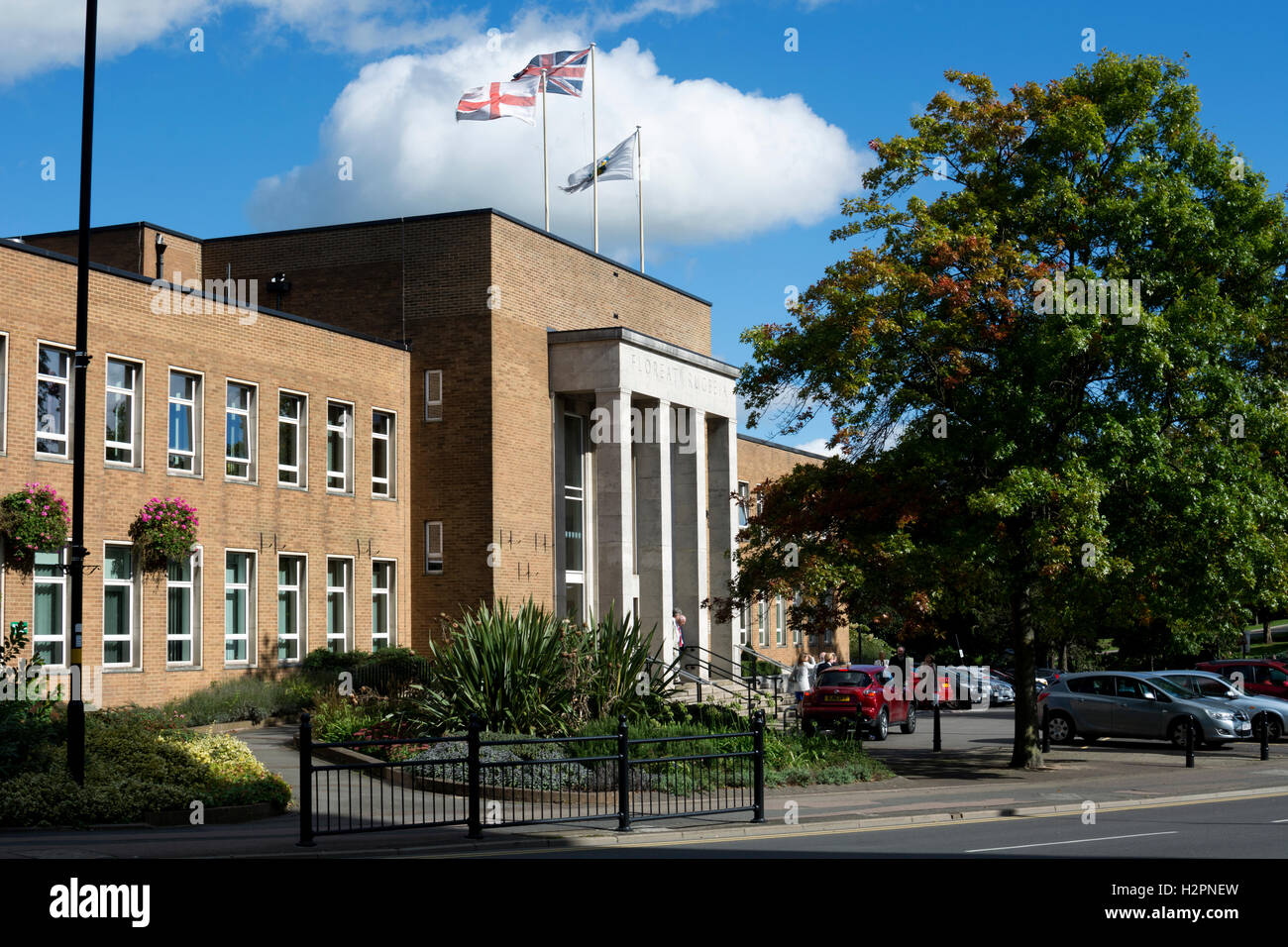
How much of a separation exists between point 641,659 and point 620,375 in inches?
511

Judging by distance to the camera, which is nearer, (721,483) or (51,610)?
(51,610)

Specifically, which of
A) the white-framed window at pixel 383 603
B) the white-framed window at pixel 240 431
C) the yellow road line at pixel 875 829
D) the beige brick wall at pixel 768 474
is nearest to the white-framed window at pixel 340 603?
the white-framed window at pixel 383 603

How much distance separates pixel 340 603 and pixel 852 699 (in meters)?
11.5

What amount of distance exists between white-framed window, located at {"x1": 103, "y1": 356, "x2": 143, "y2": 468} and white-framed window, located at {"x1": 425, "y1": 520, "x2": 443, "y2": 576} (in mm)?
8171

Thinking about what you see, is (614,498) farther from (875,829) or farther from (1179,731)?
(875,829)

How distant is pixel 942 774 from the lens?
904 inches

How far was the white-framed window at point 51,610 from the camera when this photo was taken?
23.3 meters

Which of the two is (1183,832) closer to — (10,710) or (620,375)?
(10,710)

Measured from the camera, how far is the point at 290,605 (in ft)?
96.0

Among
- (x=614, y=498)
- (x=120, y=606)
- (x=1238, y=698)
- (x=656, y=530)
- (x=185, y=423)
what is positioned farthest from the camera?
(x=656, y=530)

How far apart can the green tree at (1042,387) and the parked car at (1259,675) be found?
12.7 m

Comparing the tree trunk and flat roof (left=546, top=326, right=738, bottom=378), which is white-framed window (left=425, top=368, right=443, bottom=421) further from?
the tree trunk

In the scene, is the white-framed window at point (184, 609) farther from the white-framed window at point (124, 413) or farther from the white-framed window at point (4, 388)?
the white-framed window at point (4, 388)

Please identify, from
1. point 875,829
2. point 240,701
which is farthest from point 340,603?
point 875,829
